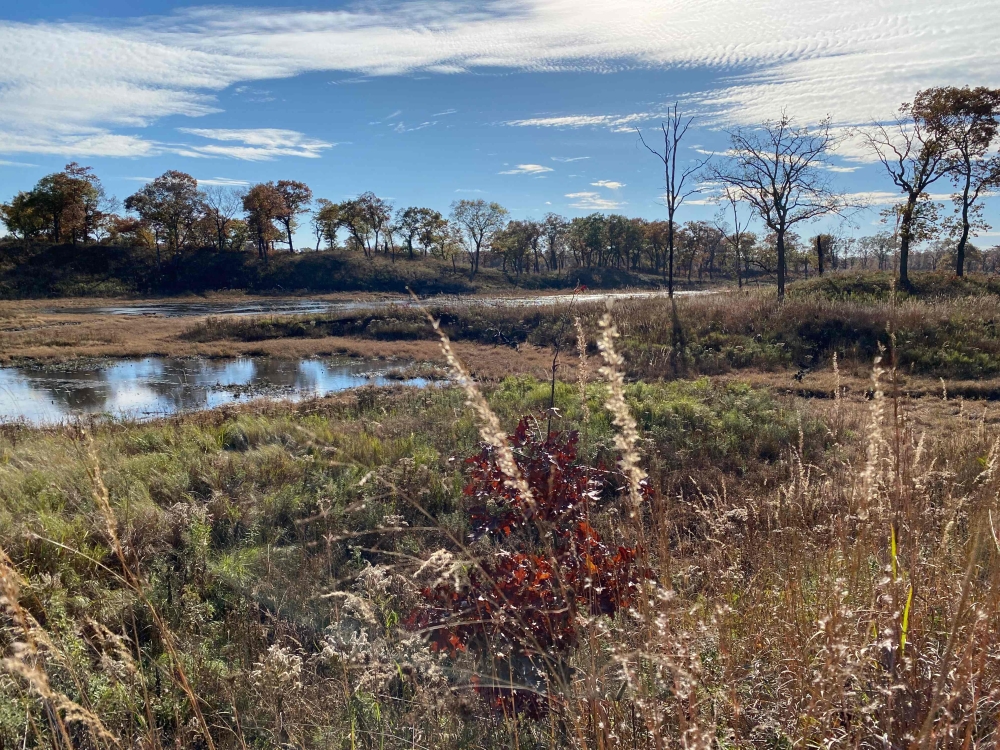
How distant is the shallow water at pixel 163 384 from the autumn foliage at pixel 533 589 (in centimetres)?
1295

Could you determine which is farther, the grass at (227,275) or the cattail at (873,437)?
the grass at (227,275)

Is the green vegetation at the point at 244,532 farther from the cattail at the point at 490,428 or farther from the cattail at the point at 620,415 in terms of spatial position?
the cattail at the point at 620,415

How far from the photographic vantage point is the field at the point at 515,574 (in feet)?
6.36

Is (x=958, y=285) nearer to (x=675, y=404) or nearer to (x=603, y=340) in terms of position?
(x=675, y=404)

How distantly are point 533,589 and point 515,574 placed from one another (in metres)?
0.15

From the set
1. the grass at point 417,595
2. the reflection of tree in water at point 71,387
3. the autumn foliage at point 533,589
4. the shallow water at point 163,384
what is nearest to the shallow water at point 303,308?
the shallow water at point 163,384

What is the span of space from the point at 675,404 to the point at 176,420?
878 centimetres

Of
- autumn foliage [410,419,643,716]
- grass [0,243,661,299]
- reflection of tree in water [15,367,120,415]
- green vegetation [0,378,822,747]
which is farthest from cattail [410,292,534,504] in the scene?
grass [0,243,661,299]

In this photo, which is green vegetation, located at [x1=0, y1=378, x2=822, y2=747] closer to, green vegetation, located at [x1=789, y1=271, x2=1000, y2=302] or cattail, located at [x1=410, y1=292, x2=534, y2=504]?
cattail, located at [x1=410, y1=292, x2=534, y2=504]

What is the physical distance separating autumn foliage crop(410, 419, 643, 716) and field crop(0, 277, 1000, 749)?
0.9 inches

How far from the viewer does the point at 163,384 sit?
792 inches

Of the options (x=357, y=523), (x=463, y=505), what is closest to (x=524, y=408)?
(x=463, y=505)

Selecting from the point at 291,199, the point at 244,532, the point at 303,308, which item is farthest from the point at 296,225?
the point at 244,532

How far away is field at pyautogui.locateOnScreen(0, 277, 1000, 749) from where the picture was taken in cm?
194
